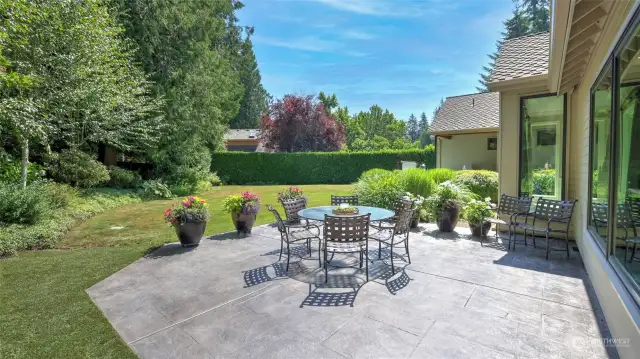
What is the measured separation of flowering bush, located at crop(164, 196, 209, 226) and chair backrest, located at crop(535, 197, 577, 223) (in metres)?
5.77

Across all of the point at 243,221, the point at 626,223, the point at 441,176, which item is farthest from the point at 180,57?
the point at 626,223

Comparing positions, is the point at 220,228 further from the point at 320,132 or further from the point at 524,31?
the point at 524,31

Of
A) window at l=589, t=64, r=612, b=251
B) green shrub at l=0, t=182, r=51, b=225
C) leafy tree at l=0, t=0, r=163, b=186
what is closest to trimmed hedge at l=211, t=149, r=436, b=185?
leafy tree at l=0, t=0, r=163, b=186

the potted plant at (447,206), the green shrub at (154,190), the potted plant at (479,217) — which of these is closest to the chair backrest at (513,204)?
the potted plant at (479,217)

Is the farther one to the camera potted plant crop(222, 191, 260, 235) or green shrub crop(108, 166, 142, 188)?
green shrub crop(108, 166, 142, 188)

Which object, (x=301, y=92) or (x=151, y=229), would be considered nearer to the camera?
(x=151, y=229)

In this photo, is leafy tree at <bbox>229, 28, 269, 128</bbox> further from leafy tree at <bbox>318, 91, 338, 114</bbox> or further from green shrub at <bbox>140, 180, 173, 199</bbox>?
green shrub at <bbox>140, 180, 173, 199</bbox>

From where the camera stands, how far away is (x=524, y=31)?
79.5 ft

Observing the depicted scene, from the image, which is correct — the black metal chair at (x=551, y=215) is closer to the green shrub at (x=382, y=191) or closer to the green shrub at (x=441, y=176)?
the green shrub at (x=382, y=191)

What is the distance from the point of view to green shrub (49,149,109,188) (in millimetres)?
9711

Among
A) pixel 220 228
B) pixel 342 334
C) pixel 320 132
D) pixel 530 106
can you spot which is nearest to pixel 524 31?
pixel 320 132

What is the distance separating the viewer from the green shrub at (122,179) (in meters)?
11.8

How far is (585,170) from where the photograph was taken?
4.23m

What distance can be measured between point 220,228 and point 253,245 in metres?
1.81
